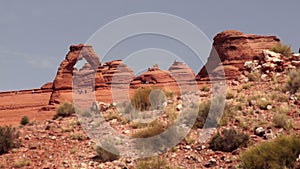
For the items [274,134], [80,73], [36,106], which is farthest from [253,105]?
[36,106]

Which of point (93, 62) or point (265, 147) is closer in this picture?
point (265, 147)

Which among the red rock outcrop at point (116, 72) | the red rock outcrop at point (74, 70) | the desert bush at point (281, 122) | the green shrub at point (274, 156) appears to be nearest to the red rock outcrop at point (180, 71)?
the red rock outcrop at point (116, 72)

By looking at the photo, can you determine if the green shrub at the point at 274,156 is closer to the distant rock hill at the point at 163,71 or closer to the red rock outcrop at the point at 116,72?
the distant rock hill at the point at 163,71

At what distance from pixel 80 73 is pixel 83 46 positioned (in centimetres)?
353

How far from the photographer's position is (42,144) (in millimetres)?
16938

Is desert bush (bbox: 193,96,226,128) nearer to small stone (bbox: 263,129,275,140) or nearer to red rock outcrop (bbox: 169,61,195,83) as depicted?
small stone (bbox: 263,129,275,140)

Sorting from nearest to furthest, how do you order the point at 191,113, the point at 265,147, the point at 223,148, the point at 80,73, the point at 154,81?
the point at 265,147, the point at 223,148, the point at 191,113, the point at 154,81, the point at 80,73

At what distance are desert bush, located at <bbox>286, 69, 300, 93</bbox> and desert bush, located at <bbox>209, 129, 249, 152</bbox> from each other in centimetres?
634

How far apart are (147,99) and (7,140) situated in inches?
274

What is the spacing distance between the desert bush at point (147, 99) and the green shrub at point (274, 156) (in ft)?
29.4

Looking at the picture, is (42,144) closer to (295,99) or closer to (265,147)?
(265,147)

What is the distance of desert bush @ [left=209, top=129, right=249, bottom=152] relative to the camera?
14047 millimetres

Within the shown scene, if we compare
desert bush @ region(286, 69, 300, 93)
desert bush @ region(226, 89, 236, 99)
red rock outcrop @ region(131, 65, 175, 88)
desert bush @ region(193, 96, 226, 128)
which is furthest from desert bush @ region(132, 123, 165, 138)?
red rock outcrop @ region(131, 65, 175, 88)

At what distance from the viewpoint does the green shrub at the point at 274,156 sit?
11.6m
